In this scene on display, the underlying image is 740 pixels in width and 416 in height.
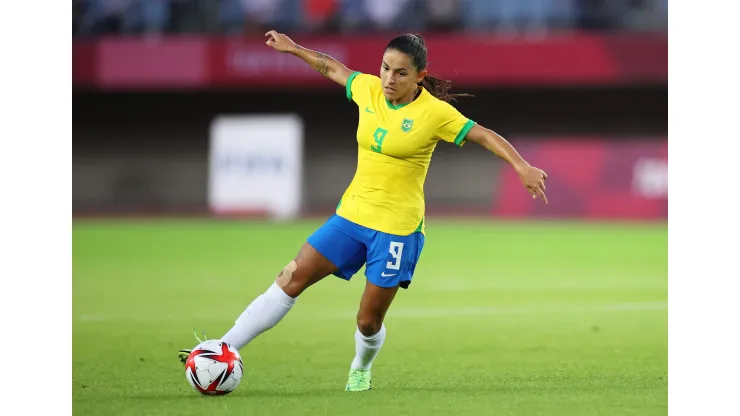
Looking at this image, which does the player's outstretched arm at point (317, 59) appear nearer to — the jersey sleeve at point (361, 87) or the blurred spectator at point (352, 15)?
the jersey sleeve at point (361, 87)

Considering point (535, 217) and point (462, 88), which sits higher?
point (462, 88)

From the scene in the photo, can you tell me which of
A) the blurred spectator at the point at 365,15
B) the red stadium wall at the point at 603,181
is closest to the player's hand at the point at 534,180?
the red stadium wall at the point at 603,181

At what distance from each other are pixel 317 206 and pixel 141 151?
502cm

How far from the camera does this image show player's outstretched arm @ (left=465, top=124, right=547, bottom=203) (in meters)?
6.61

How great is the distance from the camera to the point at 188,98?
106ft

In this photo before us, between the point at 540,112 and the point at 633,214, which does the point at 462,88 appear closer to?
the point at 540,112

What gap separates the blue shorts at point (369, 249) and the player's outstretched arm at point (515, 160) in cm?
76

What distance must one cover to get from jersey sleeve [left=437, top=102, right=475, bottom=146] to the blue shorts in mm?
646

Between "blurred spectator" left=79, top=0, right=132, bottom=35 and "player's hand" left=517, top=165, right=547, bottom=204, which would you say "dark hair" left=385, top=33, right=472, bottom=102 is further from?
"blurred spectator" left=79, top=0, right=132, bottom=35

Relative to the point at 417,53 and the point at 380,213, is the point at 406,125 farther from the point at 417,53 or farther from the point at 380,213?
the point at 380,213

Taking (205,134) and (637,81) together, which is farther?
(205,134)

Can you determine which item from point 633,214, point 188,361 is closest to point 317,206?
point 633,214

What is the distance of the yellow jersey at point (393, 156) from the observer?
280 inches

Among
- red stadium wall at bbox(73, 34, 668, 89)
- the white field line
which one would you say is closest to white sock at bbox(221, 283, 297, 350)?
the white field line
